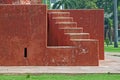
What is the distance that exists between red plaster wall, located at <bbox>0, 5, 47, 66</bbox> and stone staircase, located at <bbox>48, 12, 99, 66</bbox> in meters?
1.06

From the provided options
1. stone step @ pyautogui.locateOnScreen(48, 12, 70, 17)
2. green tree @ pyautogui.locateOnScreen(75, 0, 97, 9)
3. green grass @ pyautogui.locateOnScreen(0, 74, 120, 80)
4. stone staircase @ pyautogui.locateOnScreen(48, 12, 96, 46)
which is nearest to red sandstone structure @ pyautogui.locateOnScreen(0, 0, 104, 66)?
stone staircase @ pyautogui.locateOnScreen(48, 12, 96, 46)

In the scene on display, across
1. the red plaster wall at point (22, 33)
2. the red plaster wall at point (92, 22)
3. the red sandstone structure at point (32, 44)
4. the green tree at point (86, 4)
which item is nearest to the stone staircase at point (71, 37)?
the red sandstone structure at point (32, 44)

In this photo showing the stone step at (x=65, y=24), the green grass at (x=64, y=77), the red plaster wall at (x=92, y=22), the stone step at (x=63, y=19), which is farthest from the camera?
the red plaster wall at (x=92, y=22)

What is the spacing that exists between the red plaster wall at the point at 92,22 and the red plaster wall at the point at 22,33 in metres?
3.21

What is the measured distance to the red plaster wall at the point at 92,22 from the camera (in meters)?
17.8

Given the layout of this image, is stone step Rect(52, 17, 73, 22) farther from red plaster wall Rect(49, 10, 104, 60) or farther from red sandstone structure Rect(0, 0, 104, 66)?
red sandstone structure Rect(0, 0, 104, 66)

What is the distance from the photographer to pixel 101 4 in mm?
71375

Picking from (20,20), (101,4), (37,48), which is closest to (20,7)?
(20,20)

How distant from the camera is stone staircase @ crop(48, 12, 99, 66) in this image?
14992 mm

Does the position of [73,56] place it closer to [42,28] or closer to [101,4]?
[42,28]

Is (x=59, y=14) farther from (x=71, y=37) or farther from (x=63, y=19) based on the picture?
(x=71, y=37)

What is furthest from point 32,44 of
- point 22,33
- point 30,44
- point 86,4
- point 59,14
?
point 86,4

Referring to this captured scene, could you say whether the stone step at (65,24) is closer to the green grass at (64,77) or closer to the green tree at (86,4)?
the green grass at (64,77)

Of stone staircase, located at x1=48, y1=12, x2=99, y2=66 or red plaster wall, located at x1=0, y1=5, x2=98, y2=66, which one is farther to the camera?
stone staircase, located at x1=48, y1=12, x2=99, y2=66
